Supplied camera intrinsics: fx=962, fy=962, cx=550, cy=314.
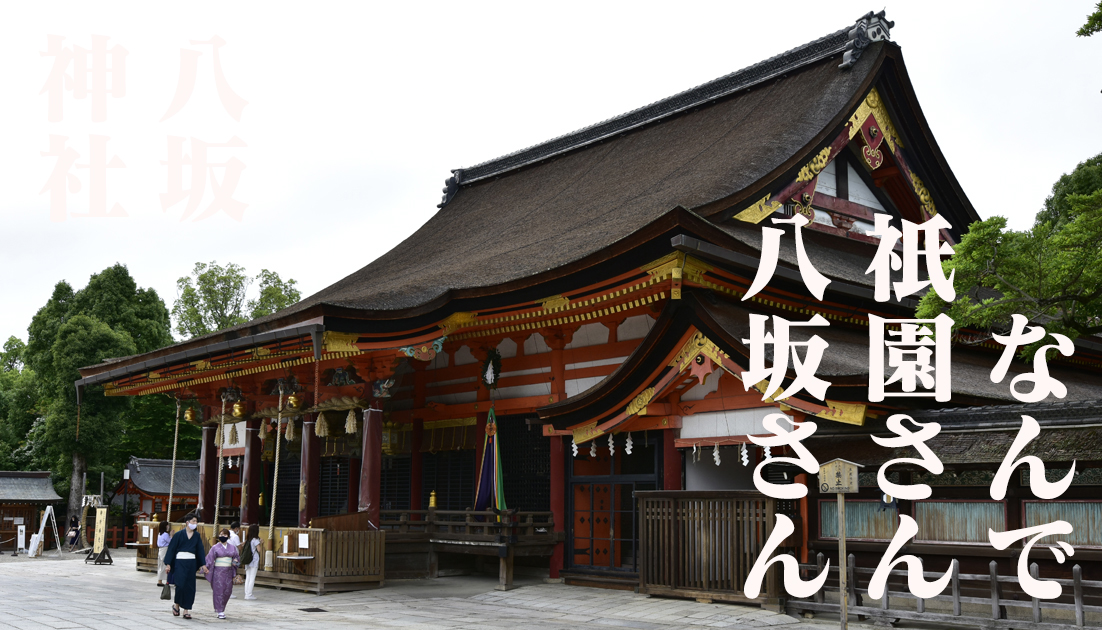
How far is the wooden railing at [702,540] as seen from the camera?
1292 cm

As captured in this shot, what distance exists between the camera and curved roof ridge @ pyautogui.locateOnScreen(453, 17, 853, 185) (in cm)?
2052

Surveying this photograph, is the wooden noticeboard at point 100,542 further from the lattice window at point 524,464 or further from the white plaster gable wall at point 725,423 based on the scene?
the white plaster gable wall at point 725,423

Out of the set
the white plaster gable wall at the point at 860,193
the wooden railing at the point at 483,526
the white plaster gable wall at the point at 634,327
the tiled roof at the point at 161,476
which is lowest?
the wooden railing at the point at 483,526

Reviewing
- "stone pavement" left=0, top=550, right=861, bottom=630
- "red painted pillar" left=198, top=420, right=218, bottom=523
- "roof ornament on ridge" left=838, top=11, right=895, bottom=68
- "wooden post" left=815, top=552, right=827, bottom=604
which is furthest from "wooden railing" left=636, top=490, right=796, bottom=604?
"red painted pillar" left=198, top=420, right=218, bottom=523

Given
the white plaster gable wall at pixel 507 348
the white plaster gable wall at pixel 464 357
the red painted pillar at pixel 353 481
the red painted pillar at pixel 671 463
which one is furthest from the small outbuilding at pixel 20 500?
the red painted pillar at pixel 671 463

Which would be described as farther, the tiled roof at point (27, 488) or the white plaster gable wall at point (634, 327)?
the tiled roof at point (27, 488)

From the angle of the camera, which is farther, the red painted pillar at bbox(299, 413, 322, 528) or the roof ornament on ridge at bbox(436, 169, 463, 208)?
the roof ornament on ridge at bbox(436, 169, 463, 208)

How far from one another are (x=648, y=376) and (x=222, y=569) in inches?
260

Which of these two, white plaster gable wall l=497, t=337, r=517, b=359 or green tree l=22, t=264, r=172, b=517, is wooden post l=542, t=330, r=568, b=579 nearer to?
white plaster gable wall l=497, t=337, r=517, b=359

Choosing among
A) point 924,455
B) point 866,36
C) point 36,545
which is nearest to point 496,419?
point 924,455

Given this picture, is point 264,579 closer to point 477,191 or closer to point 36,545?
point 477,191

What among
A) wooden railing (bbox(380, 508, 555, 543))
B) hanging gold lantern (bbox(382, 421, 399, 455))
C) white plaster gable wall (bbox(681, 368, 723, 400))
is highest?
white plaster gable wall (bbox(681, 368, 723, 400))

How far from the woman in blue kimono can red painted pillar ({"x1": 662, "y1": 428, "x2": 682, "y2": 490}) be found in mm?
6878

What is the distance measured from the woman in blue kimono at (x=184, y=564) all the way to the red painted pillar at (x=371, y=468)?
4.09 m
